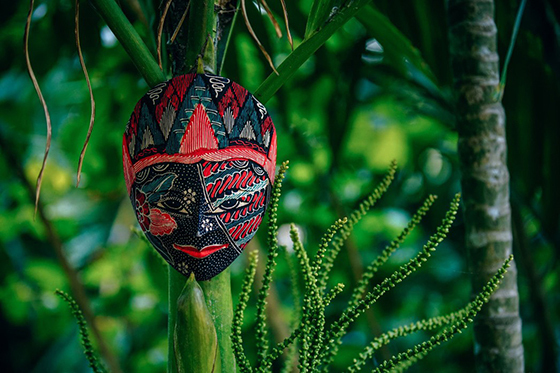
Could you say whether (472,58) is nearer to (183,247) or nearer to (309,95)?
(183,247)

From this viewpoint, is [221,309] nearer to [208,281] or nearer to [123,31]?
[208,281]

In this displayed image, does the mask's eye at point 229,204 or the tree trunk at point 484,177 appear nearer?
the mask's eye at point 229,204

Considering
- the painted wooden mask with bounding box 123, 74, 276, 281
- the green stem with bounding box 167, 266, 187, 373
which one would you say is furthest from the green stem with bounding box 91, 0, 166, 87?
the green stem with bounding box 167, 266, 187, 373

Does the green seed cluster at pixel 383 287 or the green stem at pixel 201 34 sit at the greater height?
the green stem at pixel 201 34

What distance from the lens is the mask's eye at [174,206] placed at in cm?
36

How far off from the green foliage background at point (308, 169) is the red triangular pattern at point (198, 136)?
38 centimetres

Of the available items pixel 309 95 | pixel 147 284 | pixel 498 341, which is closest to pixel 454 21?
pixel 498 341

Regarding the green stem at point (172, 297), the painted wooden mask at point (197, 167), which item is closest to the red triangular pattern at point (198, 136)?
the painted wooden mask at point (197, 167)

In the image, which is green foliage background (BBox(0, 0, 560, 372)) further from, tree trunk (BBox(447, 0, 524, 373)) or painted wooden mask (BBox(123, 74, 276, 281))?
painted wooden mask (BBox(123, 74, 276, 281))

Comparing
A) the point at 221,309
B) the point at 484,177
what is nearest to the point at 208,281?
the point at 221,309

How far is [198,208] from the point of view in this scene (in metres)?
0.36

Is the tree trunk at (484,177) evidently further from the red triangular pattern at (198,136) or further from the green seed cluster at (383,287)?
the red triangular pattern at (198,136)

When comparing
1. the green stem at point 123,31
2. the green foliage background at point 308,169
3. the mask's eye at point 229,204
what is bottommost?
the green foliage background at point 308,169

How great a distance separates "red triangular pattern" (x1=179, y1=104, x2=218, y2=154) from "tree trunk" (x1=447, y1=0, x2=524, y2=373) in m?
0.32
